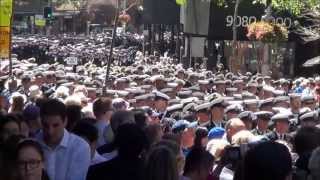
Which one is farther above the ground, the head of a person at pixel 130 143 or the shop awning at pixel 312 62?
the head of a person at pixel 130 143

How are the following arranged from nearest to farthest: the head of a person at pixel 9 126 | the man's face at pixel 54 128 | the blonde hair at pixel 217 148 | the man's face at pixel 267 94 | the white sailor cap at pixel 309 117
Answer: the man's face at pixel 54 128, the head of a person at pixel 9 126, the blonde hair at pixel 217 148, the white sailor cap at pixel 309 117, the man's face at pixel 267 94

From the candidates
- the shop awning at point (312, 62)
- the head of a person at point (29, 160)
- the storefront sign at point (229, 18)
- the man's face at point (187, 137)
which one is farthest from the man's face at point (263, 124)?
the storefront sign at point (229, 18)

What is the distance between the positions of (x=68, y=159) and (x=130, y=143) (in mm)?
640

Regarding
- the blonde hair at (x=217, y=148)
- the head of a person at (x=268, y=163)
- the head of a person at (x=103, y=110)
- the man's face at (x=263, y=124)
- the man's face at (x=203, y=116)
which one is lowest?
the man's face at (x=263, y=124)

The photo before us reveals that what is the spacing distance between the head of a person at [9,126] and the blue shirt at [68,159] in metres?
0.42

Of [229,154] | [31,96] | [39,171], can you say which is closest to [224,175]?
[229,154]

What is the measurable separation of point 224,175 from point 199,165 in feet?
2.53

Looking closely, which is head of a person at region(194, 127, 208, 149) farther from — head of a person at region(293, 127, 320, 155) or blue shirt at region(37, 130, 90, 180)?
blue shirt at region(37, 130, 90, 180)

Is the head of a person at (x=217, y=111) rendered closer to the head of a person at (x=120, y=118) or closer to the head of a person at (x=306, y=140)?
the head of a person at (x=120, y=118)

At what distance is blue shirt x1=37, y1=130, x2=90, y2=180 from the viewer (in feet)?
21.8

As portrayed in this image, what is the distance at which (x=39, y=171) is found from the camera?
5.65 meters

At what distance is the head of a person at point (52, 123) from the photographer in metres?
6.78

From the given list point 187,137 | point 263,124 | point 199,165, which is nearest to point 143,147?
point 199,165

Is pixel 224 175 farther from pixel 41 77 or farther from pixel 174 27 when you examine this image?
pixel 174 27
